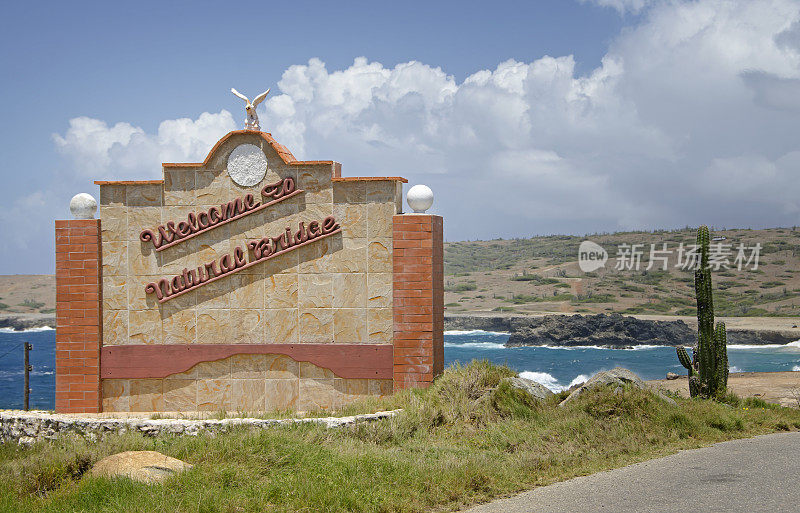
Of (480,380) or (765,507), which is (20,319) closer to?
(480,380)

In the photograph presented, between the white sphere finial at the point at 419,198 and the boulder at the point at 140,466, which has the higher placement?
the white sphere finial at the point at 419,198

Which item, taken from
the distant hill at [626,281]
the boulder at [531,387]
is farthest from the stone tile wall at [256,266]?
the distant hill at [626,281]

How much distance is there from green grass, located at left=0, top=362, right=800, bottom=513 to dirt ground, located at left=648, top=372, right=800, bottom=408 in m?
4.90

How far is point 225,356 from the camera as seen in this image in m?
16.2

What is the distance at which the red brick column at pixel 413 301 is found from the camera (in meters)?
15.7

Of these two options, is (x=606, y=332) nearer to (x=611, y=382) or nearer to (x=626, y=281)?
(x=626, y=281)

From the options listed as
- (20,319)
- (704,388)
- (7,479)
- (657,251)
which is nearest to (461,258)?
(657,251)

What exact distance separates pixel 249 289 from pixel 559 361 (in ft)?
141

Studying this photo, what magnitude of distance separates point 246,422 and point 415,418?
10.00ft

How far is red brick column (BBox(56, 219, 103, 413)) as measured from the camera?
53.6 ft

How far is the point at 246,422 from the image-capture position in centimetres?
1383

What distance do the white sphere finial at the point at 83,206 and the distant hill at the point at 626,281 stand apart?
6090 centimetres

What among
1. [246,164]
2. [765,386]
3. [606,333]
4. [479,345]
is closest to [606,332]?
[606,333]

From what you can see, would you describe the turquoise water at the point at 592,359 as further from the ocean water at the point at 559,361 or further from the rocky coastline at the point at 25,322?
the rocky coastline at the point at 25,322
